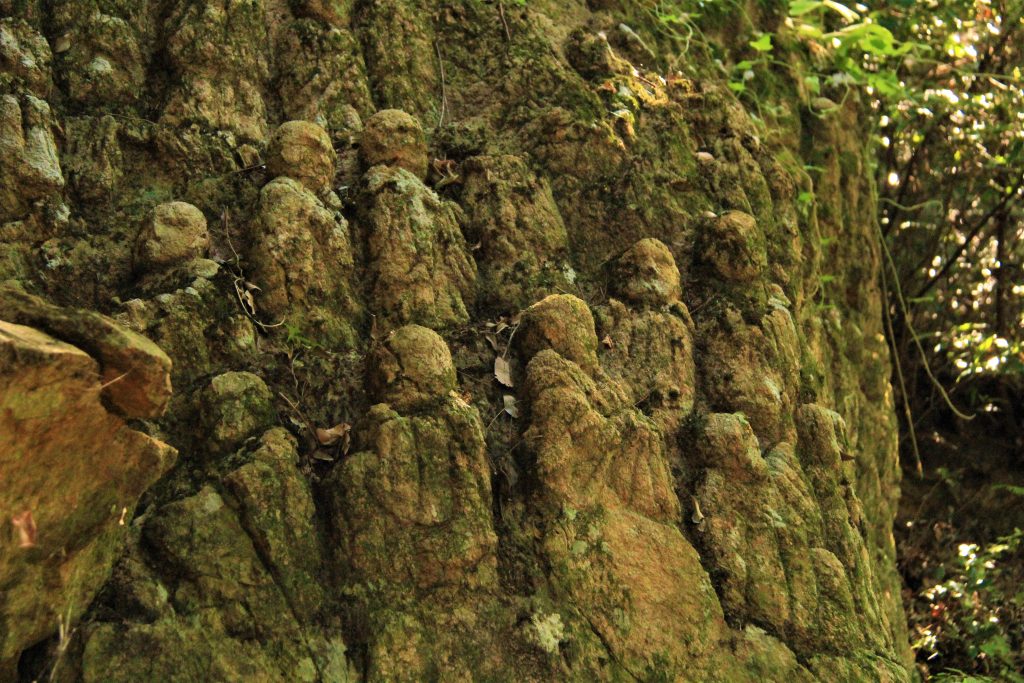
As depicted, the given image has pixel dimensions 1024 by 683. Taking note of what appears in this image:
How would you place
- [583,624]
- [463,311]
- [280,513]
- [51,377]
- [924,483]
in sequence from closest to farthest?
[51,377], [280,513], [583,624], [463,311], [924,483]

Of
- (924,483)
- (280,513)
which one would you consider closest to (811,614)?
(280,513)

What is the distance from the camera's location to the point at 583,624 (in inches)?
119

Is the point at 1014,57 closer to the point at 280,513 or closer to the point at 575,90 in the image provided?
the point at 575,90

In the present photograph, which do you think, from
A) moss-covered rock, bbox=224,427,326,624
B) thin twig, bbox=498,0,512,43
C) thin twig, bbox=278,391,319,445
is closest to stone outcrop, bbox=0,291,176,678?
moss-covered rock, bbox=224,427,326,624

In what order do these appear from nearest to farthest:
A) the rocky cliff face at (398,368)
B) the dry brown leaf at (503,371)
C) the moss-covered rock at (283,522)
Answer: the rocky cliff face at (398,368) < the moss-covered rock at (283,522) < the dry brown leaf at (503,371)

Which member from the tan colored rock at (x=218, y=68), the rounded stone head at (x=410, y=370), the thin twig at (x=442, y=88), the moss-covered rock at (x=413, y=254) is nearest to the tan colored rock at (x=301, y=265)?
the moss-covered rock at (x=413, y=254)

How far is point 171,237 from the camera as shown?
3.27 m

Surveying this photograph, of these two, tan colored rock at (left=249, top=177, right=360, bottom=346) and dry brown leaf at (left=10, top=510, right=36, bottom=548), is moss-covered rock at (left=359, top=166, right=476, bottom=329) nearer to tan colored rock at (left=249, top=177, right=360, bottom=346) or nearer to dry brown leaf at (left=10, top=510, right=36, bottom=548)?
tan colored rock at (left=249, top=177, right=360, bottom=346)

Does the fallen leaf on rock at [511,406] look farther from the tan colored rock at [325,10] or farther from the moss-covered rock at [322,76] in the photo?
the tan colored rock at [325,10]

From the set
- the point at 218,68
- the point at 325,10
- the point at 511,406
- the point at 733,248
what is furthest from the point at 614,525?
the point at 325,10

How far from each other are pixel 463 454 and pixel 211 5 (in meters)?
2.21

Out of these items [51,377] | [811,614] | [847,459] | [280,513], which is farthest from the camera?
[847,459]

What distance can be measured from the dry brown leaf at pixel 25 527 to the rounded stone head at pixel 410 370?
1130mm

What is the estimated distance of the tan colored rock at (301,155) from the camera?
3.57 metres
